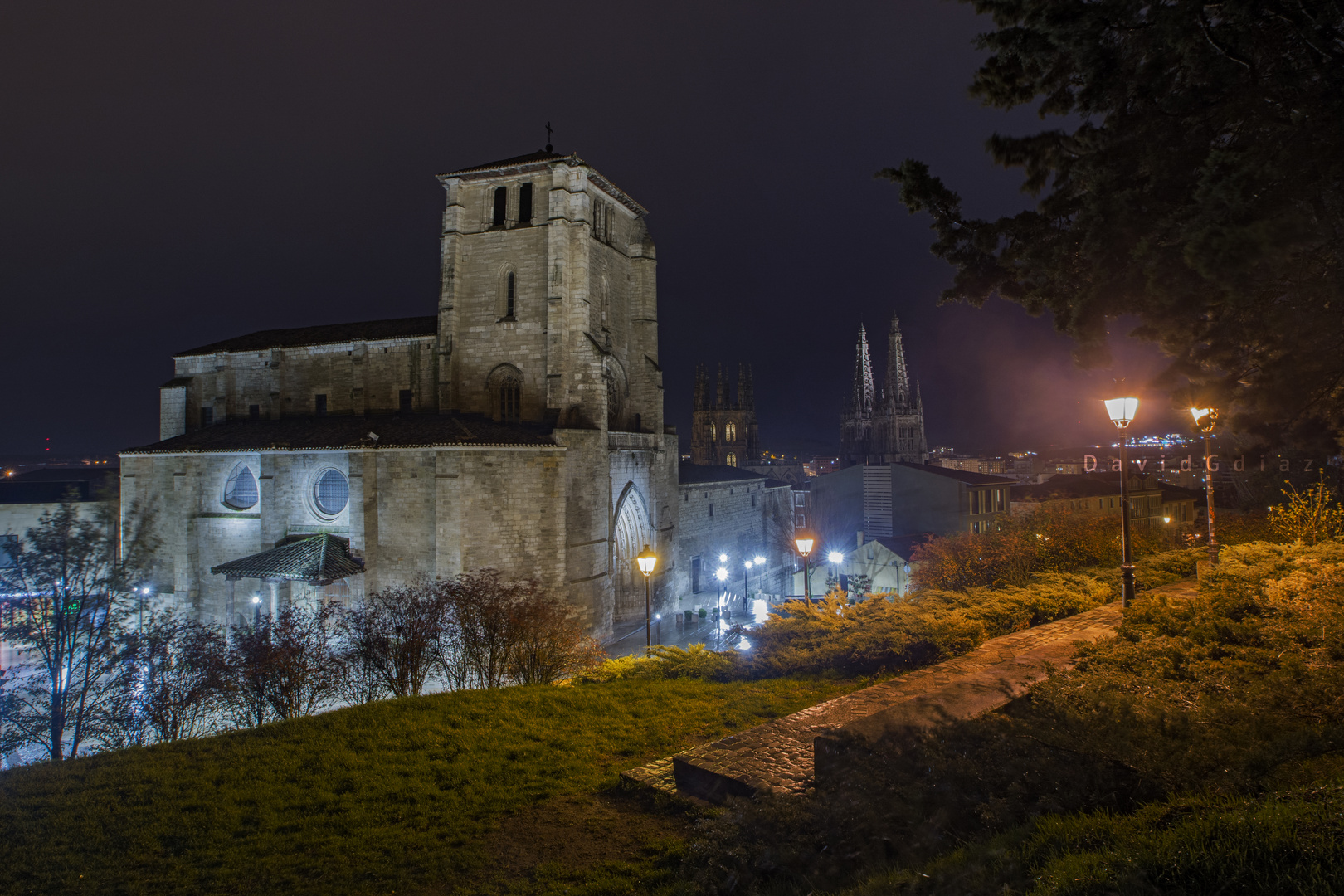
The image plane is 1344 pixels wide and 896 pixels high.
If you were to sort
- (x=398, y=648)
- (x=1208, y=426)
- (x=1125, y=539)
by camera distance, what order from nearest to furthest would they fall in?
(x=1125, y=539), (x=1208, y=426), (x=398, y=648)

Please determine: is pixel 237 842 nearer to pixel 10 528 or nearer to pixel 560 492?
pixel 560 492

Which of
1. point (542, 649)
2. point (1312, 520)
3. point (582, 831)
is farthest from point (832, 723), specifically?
point (1312, 520)

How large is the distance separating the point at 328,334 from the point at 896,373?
208 ft

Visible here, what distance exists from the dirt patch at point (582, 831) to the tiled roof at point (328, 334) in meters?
24.8

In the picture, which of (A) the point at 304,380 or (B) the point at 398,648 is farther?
(A) the point at 304,380

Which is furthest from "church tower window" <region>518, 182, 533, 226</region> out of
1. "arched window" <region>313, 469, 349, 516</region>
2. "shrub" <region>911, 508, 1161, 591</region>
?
"shrub" <region>911, 508, 1161, 591</region>

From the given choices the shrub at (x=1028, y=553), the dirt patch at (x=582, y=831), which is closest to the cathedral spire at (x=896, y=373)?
the shrub at (x=1028, y=553)

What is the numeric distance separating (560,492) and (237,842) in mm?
17481

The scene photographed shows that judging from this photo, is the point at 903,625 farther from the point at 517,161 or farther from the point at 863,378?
the point at 863,378

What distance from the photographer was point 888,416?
77438 millimetres

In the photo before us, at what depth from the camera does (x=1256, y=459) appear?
820 centimetres

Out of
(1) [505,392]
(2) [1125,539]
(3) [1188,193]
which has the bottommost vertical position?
(2) [1125,539]

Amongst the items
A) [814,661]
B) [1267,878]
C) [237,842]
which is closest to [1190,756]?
[1267,878]

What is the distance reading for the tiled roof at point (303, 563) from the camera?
21438 mm
